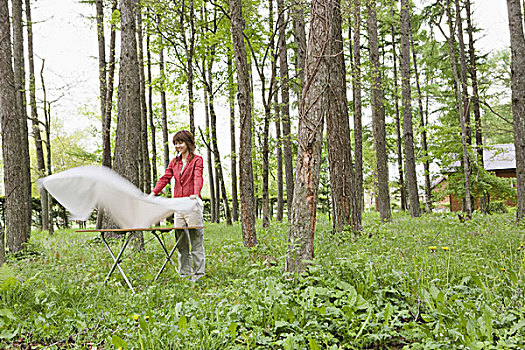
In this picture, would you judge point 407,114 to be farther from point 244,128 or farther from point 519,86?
point 244,128

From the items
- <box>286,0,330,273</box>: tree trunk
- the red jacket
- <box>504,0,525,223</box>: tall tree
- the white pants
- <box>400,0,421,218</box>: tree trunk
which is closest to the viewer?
<box>286,0,330,273</box>: tree trunk

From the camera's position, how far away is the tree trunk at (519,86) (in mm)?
7805

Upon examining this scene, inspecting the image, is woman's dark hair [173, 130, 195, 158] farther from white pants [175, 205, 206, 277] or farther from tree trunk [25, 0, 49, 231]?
tree trunk [25, 0, 49, 231]

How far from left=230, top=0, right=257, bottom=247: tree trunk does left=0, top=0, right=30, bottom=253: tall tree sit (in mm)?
4048

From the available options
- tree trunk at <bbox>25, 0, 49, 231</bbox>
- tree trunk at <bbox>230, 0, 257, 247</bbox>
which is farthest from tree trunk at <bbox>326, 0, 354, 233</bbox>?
tree trunk at <bbox>25, 0, 49, 231</bbox>

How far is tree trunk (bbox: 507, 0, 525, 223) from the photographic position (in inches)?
307

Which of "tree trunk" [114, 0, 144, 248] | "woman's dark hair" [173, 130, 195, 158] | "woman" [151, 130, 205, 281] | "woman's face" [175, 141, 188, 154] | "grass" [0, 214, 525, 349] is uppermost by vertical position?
"tree trunk" [114, 0, 144, 248]

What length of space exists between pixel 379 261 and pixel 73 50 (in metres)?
16.9

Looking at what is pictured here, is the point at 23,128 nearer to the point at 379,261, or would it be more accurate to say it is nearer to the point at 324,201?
the point at 379,261

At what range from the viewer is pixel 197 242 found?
5.48m

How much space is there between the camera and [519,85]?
25.9 feet

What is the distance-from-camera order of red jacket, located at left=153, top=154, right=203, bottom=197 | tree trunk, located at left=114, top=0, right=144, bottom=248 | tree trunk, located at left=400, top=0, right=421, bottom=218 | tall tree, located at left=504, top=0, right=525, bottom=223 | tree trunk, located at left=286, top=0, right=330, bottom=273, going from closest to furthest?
tree trunk, located at left=286, top=0, right=330, bottom=273
red jacket, located at left=153, top=154, right=203, bottom=197
tree trunk, located at left=114, top=0, right=144, bottom=248
tall tree, located at left=504, top=0, right=525, bottom=223
tree trunk, located at left=400, top=0, right=421, bottom=218

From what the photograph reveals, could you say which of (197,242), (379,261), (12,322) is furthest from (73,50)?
(379,261)

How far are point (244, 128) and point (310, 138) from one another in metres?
3.17
